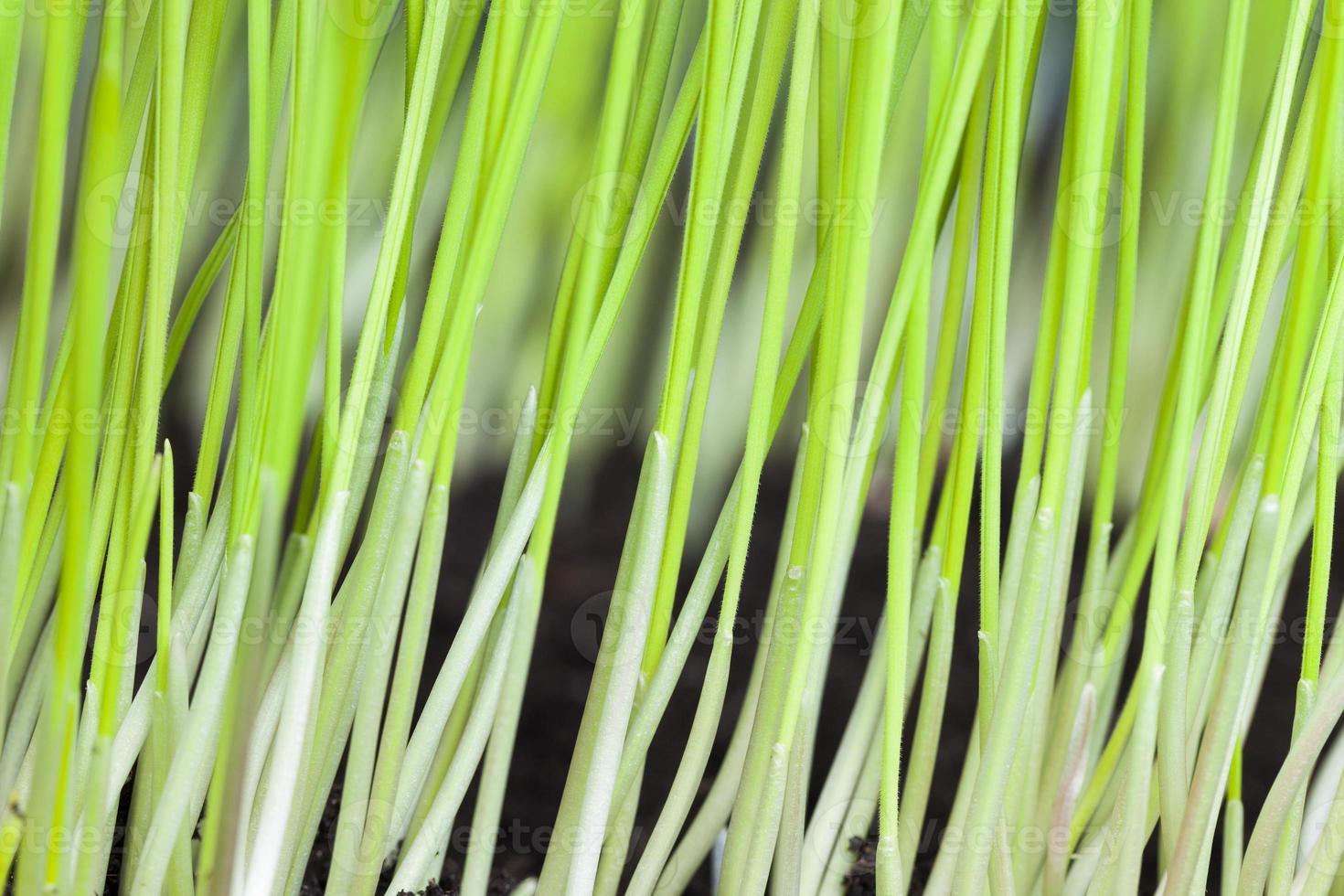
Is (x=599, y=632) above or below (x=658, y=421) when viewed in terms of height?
below

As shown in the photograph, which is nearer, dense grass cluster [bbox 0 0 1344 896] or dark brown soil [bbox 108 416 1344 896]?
dense grass cluster [bbox 0 0 1344 896]

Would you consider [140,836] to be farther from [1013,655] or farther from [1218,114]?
[1218,114]

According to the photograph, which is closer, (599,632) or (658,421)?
(658,421)

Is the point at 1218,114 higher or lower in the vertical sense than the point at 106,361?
higher

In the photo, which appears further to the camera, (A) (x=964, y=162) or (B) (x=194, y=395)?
(B) (x=194, y=395)

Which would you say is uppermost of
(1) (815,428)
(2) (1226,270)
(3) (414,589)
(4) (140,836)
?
(2) (1226,270)

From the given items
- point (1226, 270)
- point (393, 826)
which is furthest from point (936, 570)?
point (393, 826)

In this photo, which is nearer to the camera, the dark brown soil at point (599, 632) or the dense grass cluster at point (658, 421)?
the dense grass cluster at point (658, 421)
